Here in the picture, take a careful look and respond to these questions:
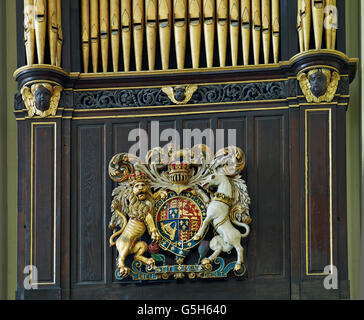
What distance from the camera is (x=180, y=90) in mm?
14273

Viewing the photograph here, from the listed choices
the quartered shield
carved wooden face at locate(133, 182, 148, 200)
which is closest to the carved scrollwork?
carved wooden face at locate(133, 182, 148, 200)

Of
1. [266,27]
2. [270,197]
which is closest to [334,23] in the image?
[266,27]

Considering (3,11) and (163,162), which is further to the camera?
(3,11)

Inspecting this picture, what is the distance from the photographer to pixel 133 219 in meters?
13.9

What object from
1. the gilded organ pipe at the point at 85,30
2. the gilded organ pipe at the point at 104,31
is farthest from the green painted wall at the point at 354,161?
the gilded organ pipe at the point at 85,30

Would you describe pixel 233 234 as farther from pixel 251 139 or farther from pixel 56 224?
pixel 56 224

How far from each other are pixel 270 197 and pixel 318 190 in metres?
0.57

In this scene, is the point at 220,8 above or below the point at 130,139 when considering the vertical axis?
above

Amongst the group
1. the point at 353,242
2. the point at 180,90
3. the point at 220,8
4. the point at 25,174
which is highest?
the point at 220,8

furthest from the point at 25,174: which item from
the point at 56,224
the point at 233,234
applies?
the point at 233,234

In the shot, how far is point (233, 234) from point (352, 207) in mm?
2122

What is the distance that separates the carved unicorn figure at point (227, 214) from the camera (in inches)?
539

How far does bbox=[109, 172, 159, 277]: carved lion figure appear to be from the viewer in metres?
13.8

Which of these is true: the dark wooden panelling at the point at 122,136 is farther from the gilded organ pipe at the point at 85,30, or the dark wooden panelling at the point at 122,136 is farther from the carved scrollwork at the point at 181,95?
the gilded organ pipe at the point at 85,30
